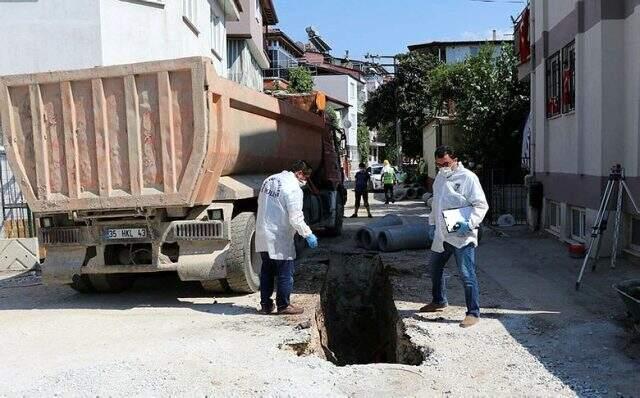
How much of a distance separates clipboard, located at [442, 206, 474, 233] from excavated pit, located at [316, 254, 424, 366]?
1.14 m

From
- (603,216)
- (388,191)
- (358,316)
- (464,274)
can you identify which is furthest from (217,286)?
(388,191)

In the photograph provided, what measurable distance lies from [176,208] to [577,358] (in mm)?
4481

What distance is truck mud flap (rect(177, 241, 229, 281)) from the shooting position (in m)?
7.29

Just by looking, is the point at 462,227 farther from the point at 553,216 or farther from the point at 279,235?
the point at 553,216

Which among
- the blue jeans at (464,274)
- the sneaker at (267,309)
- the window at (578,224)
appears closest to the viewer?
the blue jeans at (464,274)

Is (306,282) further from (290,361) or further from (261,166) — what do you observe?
(290,361)

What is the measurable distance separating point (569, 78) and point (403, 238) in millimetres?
4065

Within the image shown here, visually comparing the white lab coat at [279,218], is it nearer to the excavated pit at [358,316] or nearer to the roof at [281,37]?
the excavated pit at [358,316]

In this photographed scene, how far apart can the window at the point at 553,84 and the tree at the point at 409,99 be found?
93.2 ft

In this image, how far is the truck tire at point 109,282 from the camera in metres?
8.06

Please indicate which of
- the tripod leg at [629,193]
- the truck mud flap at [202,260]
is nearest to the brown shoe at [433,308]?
the truck mud flap at [202,260]

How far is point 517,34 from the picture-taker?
52.7ft

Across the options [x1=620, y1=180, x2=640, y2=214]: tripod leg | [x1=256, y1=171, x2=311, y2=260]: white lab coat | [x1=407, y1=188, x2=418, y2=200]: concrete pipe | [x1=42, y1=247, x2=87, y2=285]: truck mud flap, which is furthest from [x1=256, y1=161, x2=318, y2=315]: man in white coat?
[x1=407, y1=188, x2=418, y2=200]: concrete pipe

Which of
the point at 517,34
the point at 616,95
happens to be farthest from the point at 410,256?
the point at 517,34
